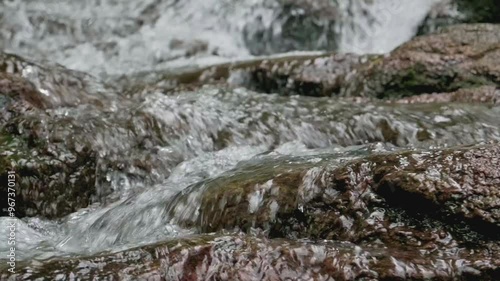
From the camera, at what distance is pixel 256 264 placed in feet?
9.98

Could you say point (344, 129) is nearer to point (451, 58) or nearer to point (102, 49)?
point (451, 58)

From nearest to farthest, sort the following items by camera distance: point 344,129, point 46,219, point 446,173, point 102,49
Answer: point 446,173
point 46,219
point 344,129
point 102,49

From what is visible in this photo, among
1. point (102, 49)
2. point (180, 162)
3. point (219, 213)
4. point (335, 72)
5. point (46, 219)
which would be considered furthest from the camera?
point (102, 49)

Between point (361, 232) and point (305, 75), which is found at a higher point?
point (361, 232)

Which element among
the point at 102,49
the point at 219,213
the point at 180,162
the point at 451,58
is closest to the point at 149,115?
the point at 180,162

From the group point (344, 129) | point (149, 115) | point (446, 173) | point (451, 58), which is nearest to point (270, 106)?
point (344, 129)

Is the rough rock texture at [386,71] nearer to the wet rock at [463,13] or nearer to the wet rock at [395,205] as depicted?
the wet rock at [463,13]

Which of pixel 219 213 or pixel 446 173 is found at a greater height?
pixel 446 173

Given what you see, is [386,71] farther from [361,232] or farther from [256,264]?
[256,264]

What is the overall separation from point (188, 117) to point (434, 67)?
2.94 m

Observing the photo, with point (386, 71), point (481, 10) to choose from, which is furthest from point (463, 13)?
point (386, 71)

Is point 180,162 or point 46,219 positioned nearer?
point 46,219

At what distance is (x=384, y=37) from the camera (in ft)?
34.8

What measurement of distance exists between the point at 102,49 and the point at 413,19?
173 inches
